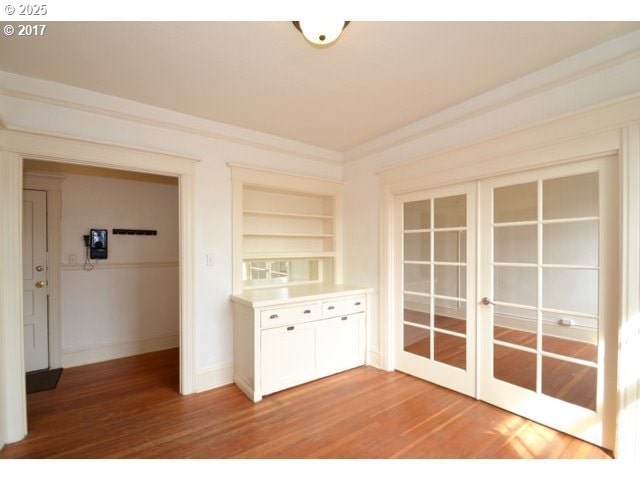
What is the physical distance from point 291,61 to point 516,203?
2007mm

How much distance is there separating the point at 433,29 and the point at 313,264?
2822 millimetres

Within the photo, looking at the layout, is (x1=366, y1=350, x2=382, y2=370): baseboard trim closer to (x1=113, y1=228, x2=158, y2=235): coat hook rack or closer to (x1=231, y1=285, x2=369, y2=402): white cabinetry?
(x1=231, y1=285, x2=369, y2=402): white cabinetry

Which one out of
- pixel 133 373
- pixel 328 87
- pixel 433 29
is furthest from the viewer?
pixel 133 373

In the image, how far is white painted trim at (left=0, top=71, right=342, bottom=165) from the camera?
6.76ft

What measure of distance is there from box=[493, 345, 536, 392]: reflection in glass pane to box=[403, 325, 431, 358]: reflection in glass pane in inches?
24.1

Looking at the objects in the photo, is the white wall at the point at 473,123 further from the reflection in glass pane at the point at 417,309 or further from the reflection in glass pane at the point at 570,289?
the reflection in glass pane at the point at 570,289

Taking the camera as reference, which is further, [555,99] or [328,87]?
[328,87]

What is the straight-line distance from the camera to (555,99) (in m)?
2.03

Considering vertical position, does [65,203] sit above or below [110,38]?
below

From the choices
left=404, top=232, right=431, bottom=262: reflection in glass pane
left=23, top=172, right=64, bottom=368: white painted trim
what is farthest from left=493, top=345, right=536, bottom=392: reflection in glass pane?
left=23, top=172, right=64, bottom=368: white painted trim

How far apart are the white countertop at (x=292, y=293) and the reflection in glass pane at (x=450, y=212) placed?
1.09 metres

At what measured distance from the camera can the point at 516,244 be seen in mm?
2320
